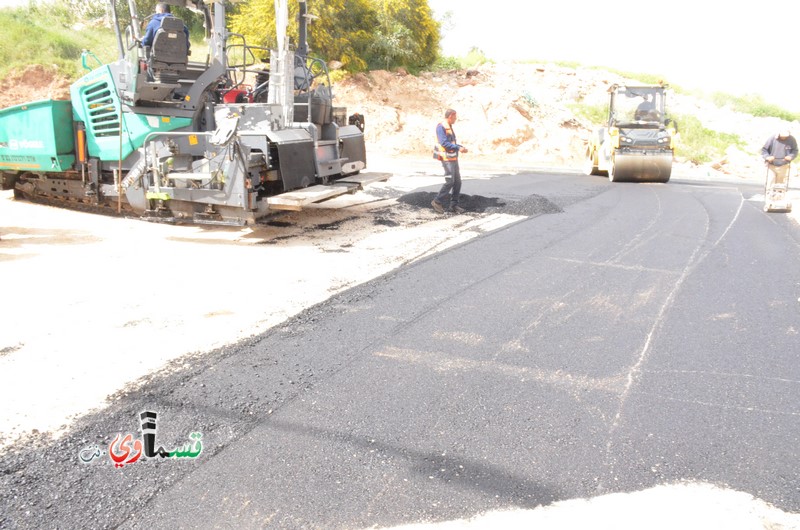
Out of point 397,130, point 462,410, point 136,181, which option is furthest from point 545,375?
point 397,130

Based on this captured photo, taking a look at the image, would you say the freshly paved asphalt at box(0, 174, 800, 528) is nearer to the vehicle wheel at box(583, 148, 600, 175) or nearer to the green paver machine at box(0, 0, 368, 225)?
the green paver machine at box(0, 0, 368, 225)

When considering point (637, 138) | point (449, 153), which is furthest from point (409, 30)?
point (449, 153)

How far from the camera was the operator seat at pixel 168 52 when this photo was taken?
7.73m

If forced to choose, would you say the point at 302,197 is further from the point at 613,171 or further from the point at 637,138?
the point at 637,138

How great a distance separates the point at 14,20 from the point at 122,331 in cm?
2493

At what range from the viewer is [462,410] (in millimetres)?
3484

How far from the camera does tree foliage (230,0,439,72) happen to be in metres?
22.7

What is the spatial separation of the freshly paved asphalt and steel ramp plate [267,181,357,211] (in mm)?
1942

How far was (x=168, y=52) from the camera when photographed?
791 cm

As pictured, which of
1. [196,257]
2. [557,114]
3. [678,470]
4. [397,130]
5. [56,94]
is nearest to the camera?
[678,470]

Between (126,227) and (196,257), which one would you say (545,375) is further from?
(126,227)

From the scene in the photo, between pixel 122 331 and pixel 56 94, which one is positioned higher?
pixel 56 94

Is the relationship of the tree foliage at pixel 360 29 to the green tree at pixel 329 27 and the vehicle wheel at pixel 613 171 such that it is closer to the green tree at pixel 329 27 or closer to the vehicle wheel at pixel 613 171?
the green tree at pixel 329 27

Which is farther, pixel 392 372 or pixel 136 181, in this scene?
pixel 136 181
